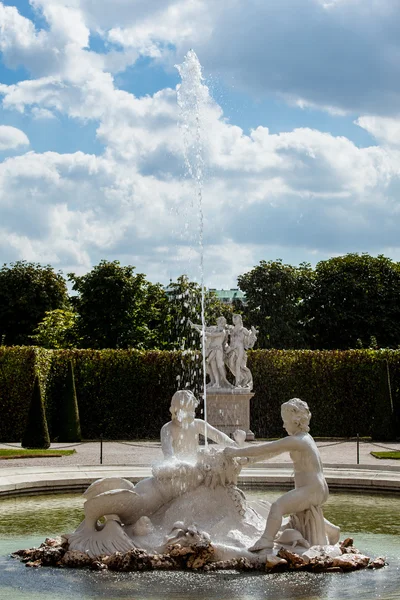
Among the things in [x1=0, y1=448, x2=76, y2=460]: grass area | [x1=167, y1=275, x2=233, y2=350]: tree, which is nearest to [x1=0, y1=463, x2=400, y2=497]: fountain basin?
[x1=0, y1=448, x2=76, y2=460]: grass area

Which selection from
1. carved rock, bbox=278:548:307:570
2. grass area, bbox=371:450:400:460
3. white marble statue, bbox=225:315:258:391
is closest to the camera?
carved rock, bbox=278:548:307:570

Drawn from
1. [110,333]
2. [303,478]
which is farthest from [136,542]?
[110,333]

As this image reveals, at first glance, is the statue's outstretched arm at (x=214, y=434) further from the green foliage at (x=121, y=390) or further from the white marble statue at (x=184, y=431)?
the green foliage at (x=121, y=390)

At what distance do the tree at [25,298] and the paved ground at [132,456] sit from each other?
24.8 metres

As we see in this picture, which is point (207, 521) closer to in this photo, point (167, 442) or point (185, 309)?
point (167, 442)

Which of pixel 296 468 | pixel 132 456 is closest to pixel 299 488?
pixel 296 468

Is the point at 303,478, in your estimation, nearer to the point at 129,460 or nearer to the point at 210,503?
the point at 210,503

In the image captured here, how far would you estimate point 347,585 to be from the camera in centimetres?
814

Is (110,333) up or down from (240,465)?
up

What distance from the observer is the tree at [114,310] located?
4225 centimetres

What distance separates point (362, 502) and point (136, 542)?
5.52m

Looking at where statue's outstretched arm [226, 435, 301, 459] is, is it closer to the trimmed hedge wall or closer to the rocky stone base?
the rocky stone base

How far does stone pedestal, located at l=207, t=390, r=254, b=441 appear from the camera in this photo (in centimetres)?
2566

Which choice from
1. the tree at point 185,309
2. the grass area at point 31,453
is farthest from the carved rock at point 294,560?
the tree at point 185,309
